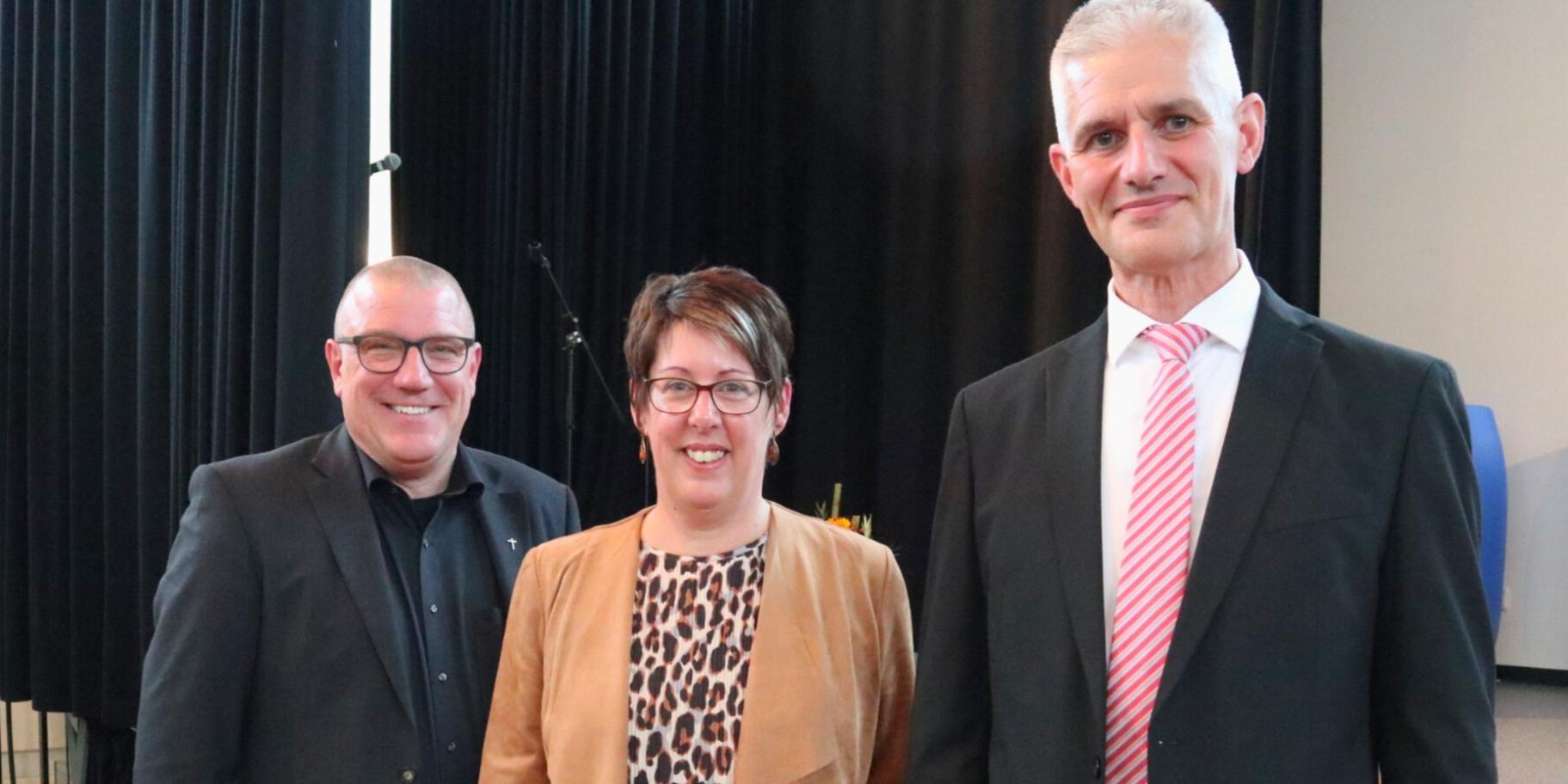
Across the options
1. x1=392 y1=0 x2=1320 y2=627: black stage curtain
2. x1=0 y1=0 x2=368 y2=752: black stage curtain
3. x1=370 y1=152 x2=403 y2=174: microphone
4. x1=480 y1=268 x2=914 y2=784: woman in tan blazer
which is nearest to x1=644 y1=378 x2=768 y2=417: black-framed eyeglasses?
x1=480 y1=268 x2=914 y2=784: woman in tan blazer

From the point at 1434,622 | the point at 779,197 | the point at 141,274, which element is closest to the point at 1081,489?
the point at 1434,622

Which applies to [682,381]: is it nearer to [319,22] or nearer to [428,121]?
[319,22]

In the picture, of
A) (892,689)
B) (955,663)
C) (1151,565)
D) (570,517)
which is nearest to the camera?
(1151,565)

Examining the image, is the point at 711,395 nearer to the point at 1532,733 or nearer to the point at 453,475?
the point at 453,475

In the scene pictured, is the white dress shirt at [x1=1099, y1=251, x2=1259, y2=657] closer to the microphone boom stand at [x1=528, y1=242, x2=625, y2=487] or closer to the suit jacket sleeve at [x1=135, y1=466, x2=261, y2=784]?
the suit jacket sleeve at [x1=135, y1=466, x2=261, y2=784]

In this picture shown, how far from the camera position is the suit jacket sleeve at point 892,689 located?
2002 millimetres

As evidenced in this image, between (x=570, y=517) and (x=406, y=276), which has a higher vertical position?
(x=406, y=276)

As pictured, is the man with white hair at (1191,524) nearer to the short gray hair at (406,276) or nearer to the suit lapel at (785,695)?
the suit lapel at (785,695)

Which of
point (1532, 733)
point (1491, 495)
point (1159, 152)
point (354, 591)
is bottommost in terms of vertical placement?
point (1532, 733)

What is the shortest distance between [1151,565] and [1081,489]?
120 millimetres

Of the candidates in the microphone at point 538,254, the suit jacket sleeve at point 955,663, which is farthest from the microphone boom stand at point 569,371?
the suit jacket sleeve at point 955,663

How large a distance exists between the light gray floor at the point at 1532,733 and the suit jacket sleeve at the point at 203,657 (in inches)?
124

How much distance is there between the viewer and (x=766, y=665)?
6.27 ft

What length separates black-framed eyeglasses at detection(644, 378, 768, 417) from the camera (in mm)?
1942
